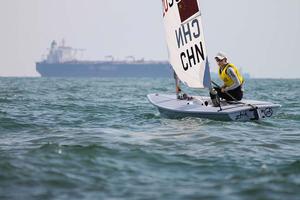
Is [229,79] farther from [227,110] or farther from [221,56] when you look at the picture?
[227,110]

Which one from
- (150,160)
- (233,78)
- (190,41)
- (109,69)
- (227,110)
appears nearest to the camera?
(150,160)

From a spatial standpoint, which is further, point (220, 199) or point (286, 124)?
point (286, 124)

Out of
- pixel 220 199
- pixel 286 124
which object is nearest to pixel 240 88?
pixel 286 124

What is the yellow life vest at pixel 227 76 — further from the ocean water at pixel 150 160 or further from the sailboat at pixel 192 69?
the ocean water at pixel 150 160

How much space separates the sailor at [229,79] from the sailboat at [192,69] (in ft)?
0.90

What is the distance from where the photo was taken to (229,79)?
1359cm

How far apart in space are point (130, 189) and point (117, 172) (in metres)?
0.94

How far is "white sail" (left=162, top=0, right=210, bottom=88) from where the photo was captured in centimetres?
1411

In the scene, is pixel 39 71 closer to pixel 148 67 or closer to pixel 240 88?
A: pixel 148 67

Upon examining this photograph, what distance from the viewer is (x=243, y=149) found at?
368 inches

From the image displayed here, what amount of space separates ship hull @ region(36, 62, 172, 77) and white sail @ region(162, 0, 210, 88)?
146 m

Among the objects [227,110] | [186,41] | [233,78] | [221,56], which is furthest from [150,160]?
[186,41]

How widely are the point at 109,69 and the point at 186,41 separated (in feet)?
491

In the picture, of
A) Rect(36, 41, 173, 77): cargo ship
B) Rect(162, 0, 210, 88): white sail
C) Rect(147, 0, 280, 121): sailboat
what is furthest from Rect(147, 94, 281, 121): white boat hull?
Rect(36, 41, 173, 77): cargo ship
